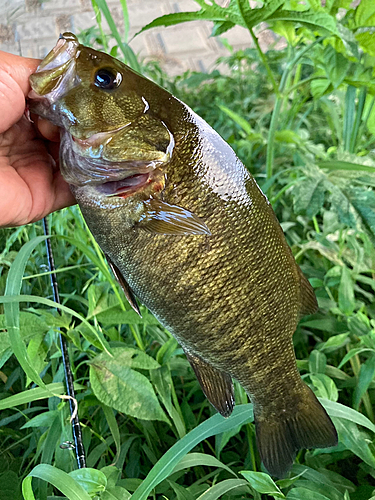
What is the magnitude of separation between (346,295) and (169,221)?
2.51 ft

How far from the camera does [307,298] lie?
91 centimetres

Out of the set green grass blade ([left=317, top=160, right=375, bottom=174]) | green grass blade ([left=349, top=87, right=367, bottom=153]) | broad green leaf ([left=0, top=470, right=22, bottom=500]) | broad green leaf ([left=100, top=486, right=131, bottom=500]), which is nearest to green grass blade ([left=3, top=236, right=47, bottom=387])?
broad green leaf ([left=100, top=486, right=131, bottom=500])

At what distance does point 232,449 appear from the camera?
128 cm

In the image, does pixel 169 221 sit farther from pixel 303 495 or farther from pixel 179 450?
pixel 303 495

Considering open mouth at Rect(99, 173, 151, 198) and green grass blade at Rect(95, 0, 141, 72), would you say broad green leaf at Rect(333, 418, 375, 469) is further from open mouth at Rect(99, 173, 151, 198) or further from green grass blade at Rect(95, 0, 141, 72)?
green grass blade at Rect(95, 0, 141, 72)

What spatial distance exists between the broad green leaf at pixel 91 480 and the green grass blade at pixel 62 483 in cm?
4

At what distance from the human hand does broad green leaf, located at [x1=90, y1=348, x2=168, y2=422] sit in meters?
0.35

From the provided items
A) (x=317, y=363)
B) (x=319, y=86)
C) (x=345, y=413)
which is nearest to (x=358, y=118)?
(x=319, y=86)

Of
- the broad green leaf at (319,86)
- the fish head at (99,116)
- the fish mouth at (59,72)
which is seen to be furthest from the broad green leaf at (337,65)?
the fish mouth at (59,72)

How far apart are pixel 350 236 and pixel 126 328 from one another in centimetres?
80

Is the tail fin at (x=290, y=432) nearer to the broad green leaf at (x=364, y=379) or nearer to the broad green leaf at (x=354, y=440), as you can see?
the broad green leaf at (x=354, y=440)

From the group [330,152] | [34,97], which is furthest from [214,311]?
[330,152]

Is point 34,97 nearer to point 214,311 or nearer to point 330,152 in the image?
point 214,311

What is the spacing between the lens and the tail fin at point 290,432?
90 centimetres
